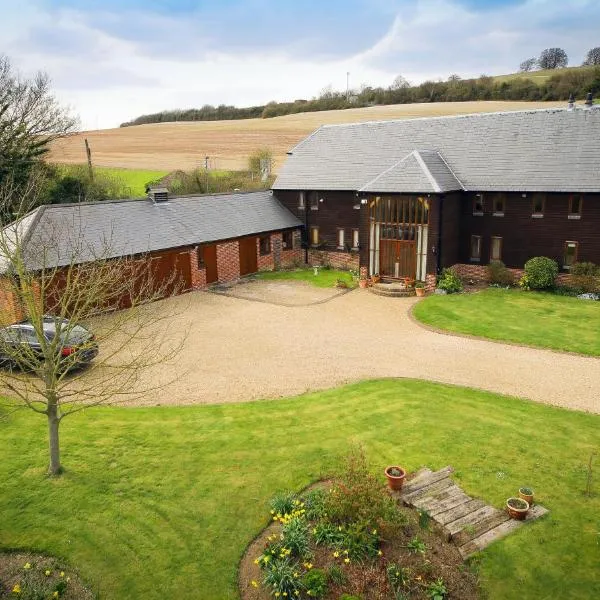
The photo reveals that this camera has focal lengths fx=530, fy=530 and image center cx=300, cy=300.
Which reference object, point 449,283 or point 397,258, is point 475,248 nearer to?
point 449,283

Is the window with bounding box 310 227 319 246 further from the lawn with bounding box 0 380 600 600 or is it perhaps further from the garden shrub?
the lawn with bounding box 0 380 600 600

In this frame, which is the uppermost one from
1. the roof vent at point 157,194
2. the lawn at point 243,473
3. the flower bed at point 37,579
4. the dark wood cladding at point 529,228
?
the roof vent at point 157,194

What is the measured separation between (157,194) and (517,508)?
79.8 ft

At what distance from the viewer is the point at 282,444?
12.6m

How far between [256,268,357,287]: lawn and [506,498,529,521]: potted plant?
2010 cm

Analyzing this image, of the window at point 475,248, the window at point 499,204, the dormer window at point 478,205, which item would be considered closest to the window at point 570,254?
the window at point 499,204

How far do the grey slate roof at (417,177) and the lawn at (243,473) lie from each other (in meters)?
14.0

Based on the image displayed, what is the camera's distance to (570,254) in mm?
26859

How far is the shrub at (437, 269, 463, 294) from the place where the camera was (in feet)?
88.7

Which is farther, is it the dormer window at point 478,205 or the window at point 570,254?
the dormer window at point 478,205

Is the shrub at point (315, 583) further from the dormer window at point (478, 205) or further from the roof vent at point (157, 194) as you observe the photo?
the dormer window at point (478, 205)

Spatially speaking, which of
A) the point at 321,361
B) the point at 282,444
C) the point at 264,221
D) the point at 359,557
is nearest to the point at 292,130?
the point at 264,221

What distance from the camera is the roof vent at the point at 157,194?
93.8ft

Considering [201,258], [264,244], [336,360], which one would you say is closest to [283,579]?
[336,360]
